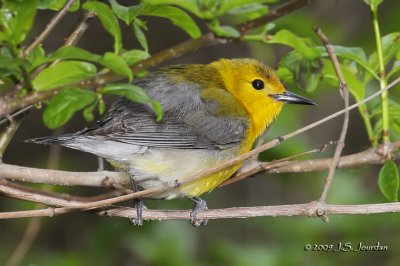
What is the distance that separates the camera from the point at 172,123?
392cm

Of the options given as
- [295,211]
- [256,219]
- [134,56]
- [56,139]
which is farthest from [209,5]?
[256,219]

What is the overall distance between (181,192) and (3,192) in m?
1.41

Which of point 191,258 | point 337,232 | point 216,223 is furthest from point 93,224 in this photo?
point 337,232

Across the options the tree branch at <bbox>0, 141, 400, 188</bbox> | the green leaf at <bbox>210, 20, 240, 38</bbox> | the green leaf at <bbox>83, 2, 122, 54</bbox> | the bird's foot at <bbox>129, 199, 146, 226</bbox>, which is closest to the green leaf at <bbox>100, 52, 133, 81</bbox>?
the green leaf at <bbox>83, 2, 122, 54</bbox>

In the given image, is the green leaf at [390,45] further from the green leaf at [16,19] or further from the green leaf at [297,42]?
the green leaf at [16,19]

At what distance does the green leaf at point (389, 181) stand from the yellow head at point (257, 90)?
127 cm

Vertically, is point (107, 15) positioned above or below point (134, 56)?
above

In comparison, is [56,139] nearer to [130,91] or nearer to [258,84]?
[130,91]

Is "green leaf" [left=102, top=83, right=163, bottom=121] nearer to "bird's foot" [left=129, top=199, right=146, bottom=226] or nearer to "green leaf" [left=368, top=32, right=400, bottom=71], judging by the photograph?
"bird's foot" [left=129, top=199, right=146, bottom=226]

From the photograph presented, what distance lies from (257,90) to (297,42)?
159 cm

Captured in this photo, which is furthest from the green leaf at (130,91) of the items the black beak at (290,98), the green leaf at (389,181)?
the black beak at (290,98)

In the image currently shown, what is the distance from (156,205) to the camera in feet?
19.6

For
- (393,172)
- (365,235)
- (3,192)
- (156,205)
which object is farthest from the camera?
(156,205)

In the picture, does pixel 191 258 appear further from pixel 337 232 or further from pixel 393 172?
pixel 393 172
